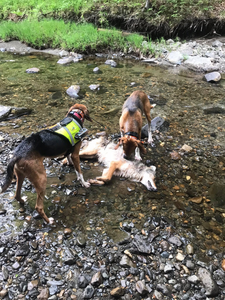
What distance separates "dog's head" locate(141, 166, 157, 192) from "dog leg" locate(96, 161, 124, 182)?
561 mm

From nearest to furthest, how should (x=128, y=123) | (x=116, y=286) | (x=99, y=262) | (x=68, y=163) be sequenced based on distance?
(x=116, y=286) < (x=99, y=262) < (x=68, y=163) < (x=128, y=123)

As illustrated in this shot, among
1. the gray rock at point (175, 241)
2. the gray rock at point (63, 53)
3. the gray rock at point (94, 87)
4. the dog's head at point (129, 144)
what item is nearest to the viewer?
the gray rock at point (175, 241)

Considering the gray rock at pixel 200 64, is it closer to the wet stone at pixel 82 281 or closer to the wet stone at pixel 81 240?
the wet stone at pixel 81 240

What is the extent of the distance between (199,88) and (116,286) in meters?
7.90

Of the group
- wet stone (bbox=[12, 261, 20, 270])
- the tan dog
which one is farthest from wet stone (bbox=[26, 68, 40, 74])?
wet stone (bbox=[12, 261, 20, 270])

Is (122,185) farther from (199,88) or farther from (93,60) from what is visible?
(93,60)

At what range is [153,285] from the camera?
2.54 meters

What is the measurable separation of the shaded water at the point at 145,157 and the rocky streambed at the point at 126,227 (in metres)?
0.02

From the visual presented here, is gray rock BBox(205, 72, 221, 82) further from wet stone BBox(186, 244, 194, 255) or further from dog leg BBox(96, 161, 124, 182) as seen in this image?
wet stone BBox(186, 244, 194, 255)

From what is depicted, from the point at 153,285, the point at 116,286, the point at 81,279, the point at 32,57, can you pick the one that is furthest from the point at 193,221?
the point at 32,57

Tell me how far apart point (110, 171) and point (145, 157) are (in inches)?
45.4

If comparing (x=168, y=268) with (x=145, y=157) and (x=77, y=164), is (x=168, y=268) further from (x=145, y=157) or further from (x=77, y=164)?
(x=145, y=157)

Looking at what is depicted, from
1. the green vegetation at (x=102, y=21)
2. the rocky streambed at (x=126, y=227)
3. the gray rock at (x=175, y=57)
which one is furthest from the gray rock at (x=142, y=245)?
the green vegetation at (x=102, y=21)

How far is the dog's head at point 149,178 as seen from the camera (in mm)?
3982
